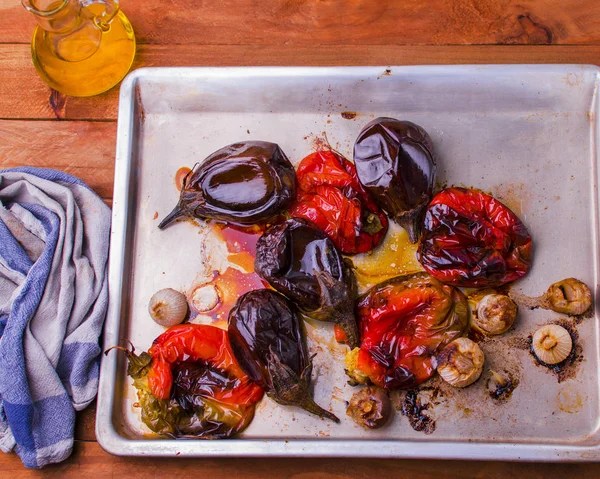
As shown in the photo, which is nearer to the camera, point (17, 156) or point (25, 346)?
point (25, 346)

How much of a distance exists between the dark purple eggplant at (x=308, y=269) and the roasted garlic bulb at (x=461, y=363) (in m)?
0.41

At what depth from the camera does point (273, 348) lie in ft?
7.47

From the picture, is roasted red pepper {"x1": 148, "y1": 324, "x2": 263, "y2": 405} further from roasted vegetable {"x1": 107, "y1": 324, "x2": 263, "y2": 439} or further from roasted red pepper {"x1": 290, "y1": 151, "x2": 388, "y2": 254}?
roasted red pepper {"x1": 290, "y1": 151, "x2": 388, "y2": 254}

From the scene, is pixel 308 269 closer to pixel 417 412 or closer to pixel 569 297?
pixel 417 412

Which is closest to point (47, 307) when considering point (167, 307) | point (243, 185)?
point (167, 307)

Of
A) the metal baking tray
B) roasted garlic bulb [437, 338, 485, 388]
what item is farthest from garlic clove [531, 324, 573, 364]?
roasted garlic bulb [437, 338, 485, 388]

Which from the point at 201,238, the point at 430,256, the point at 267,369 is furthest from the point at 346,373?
the point at 201,238

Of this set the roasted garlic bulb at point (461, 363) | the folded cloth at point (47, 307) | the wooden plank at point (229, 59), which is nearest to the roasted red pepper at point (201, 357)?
the folded cloth at point (47, 307)

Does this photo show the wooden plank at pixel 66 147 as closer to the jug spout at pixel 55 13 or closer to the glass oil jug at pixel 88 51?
the glass oil jug at pixel 88 51

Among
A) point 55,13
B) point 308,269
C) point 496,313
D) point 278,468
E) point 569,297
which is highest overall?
point 55,13

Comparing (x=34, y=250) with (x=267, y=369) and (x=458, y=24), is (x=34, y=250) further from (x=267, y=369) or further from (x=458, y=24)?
(x=458, y=24)

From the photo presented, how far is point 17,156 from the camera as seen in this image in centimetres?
268

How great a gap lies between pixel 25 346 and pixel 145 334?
457 mm

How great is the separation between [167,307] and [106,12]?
1.24m
